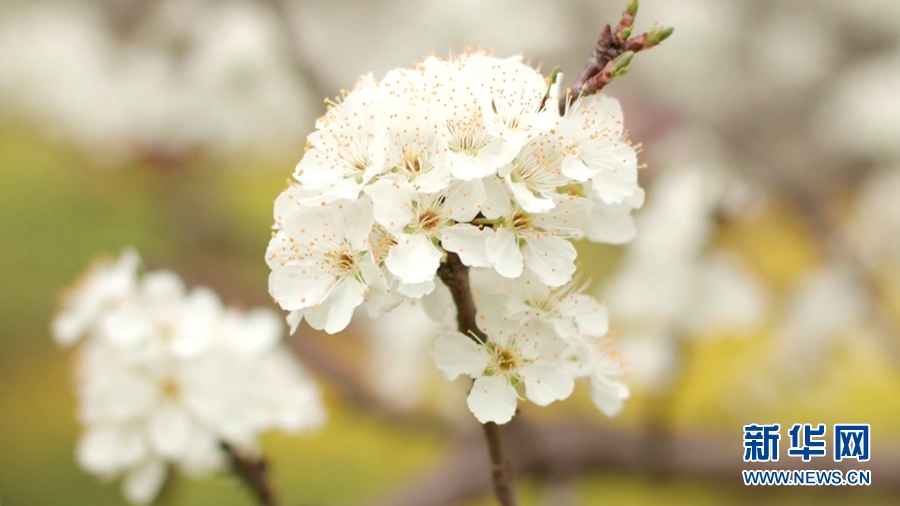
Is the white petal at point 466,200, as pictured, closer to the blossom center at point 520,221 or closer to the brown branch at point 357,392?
the blossom center at point 520,221

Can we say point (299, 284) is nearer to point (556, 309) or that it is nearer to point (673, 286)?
point (556, 309)

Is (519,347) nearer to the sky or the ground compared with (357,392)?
nearer to the ground

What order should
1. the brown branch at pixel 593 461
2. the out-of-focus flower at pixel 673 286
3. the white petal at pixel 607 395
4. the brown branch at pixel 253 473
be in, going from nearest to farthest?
the white petal at pixel 607 395 → the brown branch at pixel 253 473 → the out-of-focus flower at pixel 673 286 → the brown branch at pixel 593 461

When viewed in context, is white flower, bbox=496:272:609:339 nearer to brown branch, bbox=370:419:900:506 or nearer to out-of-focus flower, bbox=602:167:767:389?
out-of-focus flower, bbox=602:167:767:389

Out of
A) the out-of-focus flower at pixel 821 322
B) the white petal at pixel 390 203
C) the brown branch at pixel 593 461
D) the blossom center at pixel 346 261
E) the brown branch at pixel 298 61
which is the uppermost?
the brown branch at pixel 298 61

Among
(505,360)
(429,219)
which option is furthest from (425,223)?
(505,360)

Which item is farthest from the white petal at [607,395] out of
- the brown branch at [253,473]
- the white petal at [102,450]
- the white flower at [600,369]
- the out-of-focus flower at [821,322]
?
the out-of-focus flower at [821,322]

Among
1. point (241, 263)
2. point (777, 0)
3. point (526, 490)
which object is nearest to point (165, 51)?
point (241, 263)
